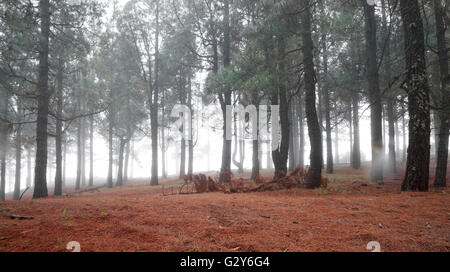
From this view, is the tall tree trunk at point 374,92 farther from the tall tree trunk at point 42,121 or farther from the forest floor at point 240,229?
the tall tree trunk at point 42,121

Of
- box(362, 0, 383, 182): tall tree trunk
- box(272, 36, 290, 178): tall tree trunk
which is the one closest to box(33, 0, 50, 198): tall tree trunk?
box(272, 36, 290, 178): tall tree trunk

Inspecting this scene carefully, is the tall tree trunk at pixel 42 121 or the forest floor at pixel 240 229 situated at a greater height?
the tall tree trunk at pixel 42 121

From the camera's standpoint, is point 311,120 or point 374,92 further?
point 374,92

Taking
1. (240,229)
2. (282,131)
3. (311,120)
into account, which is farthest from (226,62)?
(240,229)

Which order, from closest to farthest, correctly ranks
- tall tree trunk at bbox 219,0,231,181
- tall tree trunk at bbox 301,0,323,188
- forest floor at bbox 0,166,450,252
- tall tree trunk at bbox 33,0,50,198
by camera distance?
forest floor at bbox 0,166,450,252 → tall tree trunk at bbox 301,0,323,188 → tall tree trunk at bbox 33,0,50,198 → tall tree trunk at bbox 219,0,231,181

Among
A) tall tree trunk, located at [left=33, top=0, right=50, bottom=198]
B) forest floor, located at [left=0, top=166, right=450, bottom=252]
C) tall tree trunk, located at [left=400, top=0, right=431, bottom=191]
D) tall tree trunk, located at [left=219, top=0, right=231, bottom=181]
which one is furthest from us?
tall tree trunk, located at [left=219, top=0, right=231, bottom=181]

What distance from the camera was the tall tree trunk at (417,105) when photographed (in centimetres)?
568

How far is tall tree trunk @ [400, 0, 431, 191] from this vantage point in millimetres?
5676

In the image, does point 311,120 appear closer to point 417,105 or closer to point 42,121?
point 417,105

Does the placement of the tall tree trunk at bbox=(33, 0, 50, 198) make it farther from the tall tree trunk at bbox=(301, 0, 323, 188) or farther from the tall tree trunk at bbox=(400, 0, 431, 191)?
the tall tree trunk at bbox=(400, 0, 431, 191)

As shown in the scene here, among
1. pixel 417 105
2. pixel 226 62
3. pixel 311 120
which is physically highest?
pixel 226 62

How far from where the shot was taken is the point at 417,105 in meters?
5.79

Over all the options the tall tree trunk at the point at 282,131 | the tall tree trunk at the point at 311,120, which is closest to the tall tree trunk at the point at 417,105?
the tall tree trunk at the point at 311,120
